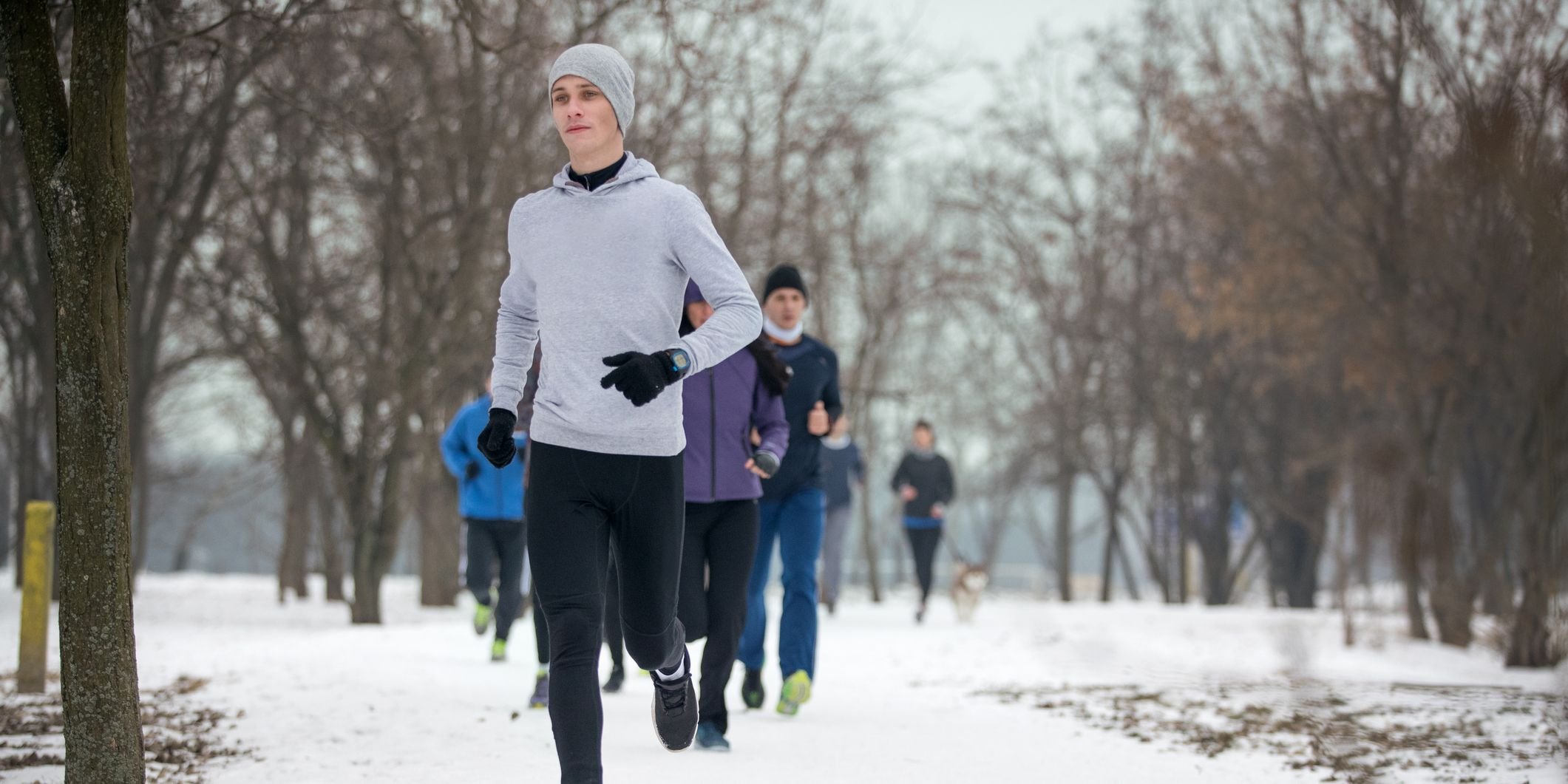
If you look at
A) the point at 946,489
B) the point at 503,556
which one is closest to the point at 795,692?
the point at 503,556

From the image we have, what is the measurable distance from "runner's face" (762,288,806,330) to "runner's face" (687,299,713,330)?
2.54 feet

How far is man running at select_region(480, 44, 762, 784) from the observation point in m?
4.13

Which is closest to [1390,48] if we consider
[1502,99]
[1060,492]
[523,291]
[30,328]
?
[1502,99]

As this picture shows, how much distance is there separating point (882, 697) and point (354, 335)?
39.3 ft

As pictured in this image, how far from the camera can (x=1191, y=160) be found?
65.4 feet

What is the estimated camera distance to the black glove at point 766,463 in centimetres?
618

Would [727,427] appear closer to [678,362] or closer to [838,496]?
[678,362]

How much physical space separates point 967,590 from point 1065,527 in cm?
1360

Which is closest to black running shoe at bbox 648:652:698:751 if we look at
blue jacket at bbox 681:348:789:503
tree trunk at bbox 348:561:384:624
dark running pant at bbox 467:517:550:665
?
blue jacket at bbox 681:348:789:503

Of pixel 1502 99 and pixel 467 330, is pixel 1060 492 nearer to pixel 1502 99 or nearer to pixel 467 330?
pixel 467 330

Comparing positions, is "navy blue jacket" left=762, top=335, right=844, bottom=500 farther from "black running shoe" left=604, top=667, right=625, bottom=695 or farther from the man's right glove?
the man's right glove

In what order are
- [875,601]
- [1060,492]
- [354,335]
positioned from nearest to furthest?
[354,335], [875,601], [1060,492]

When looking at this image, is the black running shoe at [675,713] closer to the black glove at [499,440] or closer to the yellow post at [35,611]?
the black glove at [499,440]

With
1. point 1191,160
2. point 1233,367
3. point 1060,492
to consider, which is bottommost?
point 1060,492
